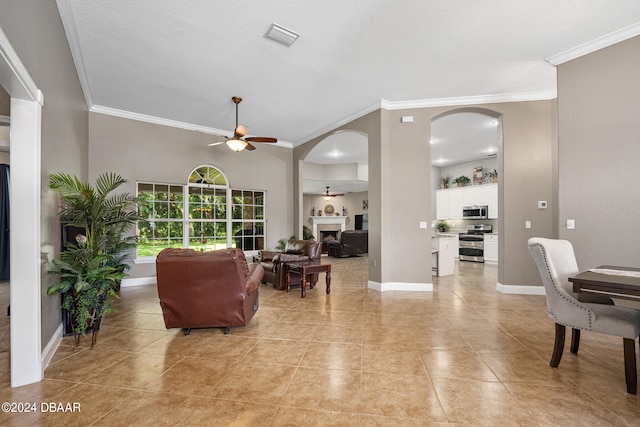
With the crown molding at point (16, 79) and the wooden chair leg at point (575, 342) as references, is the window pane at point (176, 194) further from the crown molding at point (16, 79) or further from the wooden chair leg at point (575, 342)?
the wooden chair leg at point (575, 342)

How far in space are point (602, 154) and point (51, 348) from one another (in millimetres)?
5821

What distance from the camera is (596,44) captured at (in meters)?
3.22

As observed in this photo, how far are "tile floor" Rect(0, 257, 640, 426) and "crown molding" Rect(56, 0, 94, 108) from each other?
316cm

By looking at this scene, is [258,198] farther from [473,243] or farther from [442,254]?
[473,243]

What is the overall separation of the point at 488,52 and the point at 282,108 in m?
3.23

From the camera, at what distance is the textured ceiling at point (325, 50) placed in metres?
2.76

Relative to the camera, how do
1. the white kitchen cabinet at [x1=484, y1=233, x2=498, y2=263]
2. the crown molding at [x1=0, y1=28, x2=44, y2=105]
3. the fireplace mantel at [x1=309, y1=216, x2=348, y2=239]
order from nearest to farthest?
the crown molding at [x1=0, y1=28, x2=44, y2=105]
the white kitchen cabinet at [x1=484, y1=233, x2=498, y2=263]
the fireplace mantel at [x1=309, y1=216, x2=348, y2=239]

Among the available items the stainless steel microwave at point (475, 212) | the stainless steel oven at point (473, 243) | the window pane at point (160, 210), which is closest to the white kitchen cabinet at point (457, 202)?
the stainless steel microwave at point (475, 212)

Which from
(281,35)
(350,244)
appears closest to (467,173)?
(350,244)

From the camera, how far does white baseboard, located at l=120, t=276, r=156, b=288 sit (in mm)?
5226

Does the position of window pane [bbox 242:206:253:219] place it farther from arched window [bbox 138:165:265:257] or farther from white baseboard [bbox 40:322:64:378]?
white baseboard [bbox 40:322:64:378]

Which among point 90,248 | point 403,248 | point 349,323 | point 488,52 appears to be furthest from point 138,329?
point 488,52

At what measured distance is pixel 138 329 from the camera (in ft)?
10.2

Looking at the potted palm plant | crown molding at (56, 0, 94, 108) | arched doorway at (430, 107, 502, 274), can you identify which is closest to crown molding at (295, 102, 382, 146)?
arched doorway at (430, 107, 502, 274)
